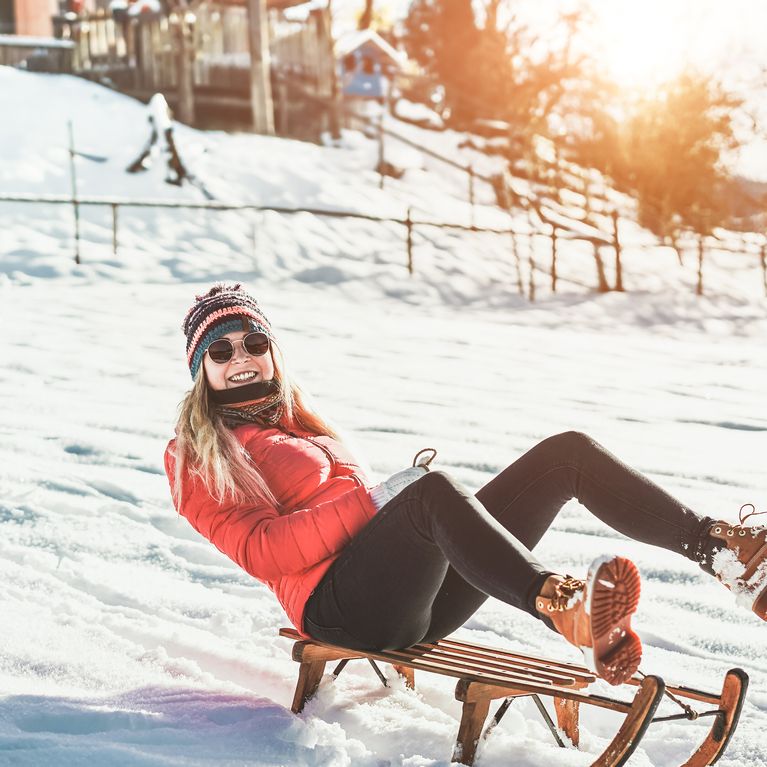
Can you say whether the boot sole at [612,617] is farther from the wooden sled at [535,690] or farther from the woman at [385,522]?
the wooden sled at [535,690]

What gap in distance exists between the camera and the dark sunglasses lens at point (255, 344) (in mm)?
3201

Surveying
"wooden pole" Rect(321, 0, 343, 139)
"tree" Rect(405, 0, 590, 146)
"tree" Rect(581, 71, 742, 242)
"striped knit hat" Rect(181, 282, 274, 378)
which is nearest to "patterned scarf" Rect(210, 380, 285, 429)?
"striped knit hat" Rect(181, 282, 274, 378)

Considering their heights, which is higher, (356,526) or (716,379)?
(356,526)

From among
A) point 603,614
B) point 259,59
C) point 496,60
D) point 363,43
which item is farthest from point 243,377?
point 496,60

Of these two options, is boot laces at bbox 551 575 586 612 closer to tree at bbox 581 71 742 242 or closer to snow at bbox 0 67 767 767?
snow at bbox 0 67 767 767

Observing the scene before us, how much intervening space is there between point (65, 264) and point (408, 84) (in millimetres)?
20777

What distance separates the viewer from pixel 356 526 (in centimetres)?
280

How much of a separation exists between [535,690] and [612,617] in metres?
0.34

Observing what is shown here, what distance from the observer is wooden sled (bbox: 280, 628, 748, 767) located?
2381mm

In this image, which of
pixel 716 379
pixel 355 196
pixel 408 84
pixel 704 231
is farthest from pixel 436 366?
pixel 408 84

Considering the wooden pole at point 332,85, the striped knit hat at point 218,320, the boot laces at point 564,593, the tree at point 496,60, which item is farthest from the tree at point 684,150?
the boot laces at point 564,593

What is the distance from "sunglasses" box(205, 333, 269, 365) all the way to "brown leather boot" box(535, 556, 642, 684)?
4.16 feet

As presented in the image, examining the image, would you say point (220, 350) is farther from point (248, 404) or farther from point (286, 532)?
point (286, 532)

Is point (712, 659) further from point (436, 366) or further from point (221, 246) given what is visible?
point (221, 246)
